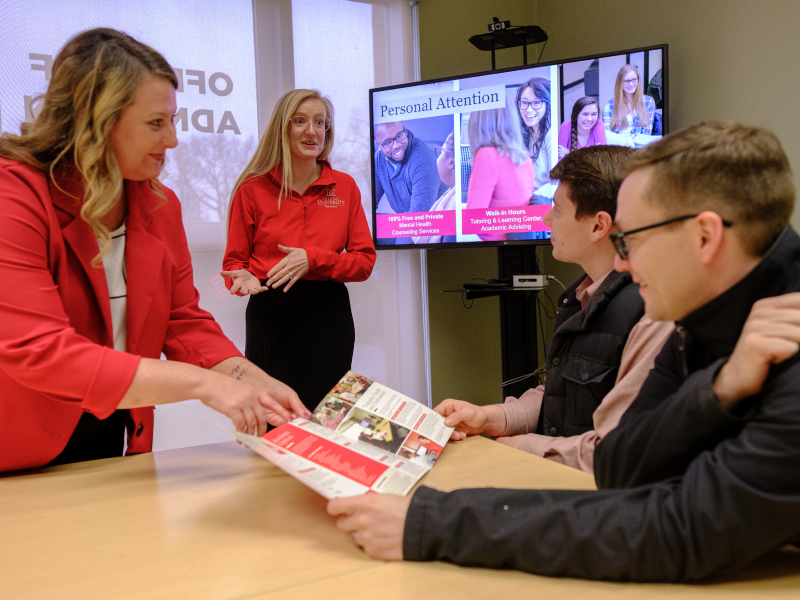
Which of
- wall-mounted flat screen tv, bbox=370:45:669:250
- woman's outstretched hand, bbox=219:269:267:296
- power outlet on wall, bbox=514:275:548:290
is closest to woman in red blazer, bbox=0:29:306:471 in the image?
woman's outstretched hand, bbox=219:269:267:296

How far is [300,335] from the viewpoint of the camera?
3078 millimetres

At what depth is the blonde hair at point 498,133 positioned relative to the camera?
3.68 metres

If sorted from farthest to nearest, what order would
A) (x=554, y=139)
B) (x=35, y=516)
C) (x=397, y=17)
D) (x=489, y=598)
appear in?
1. (x=397, y=17)
2. (x=554, y=139)
3. (x=35, y=516)
4. (x=489, y=598)

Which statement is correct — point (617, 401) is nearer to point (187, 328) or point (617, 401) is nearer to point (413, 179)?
point (187, 328)

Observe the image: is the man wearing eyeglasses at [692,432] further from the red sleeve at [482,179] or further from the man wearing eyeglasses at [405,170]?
the man wearing eyeglasses at [405,170]

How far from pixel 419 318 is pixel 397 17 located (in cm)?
195

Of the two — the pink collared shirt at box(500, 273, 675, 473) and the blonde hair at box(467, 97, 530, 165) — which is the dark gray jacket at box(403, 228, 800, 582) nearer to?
the pink collared shirt at box(500, 273, 675, 473)

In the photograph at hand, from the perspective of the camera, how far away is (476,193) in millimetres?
3771

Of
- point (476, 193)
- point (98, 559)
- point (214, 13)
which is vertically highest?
point (214, 13)

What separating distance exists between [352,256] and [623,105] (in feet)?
5.40

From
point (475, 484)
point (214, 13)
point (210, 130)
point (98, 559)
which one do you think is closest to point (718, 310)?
point (475, 484)

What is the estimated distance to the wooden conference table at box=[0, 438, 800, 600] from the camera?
2.81 ft

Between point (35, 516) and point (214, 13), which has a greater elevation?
point (214, 13)

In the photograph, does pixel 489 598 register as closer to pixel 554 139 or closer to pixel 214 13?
pixel 554 139
